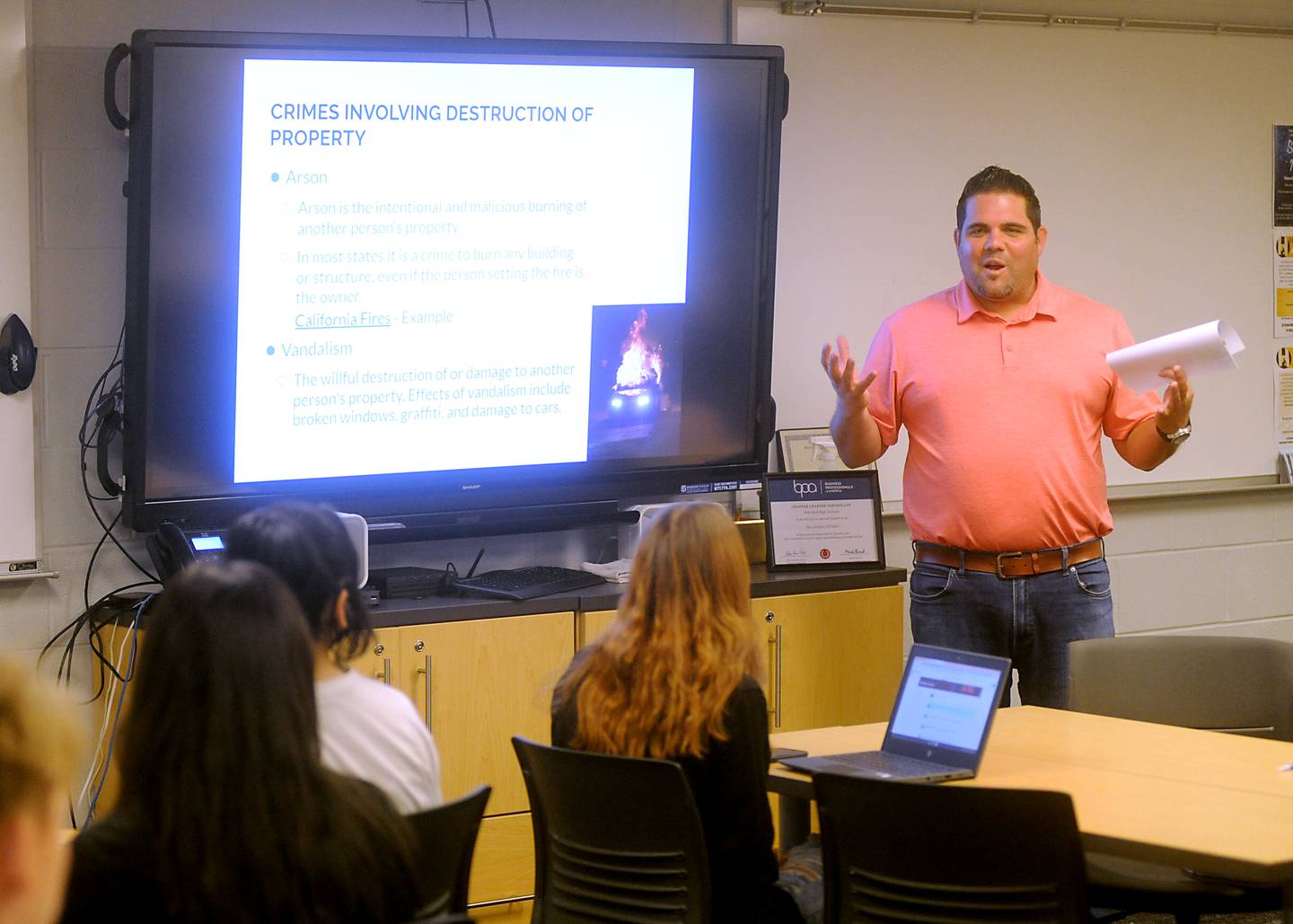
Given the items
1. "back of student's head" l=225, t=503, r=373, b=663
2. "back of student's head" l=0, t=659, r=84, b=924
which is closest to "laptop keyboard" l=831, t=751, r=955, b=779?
"back of student's head" l=225, t=503, r=373, b=663

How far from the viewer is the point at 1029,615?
3.78 m

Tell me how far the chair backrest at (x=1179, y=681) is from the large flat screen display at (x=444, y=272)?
4.55 feet

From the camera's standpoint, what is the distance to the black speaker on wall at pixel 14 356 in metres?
3.74

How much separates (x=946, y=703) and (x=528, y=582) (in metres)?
1.66

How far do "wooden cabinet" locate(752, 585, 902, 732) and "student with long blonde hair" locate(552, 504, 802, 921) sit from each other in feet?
5.64

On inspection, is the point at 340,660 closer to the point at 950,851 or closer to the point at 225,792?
the point at 225,792

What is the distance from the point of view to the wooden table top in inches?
89.1

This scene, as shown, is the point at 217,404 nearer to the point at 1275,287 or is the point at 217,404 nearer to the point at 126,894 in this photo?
the point at 126,894

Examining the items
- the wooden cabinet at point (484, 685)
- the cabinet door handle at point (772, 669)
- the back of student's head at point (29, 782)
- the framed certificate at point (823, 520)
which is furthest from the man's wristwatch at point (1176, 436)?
the back of student's head at point (29, 782)

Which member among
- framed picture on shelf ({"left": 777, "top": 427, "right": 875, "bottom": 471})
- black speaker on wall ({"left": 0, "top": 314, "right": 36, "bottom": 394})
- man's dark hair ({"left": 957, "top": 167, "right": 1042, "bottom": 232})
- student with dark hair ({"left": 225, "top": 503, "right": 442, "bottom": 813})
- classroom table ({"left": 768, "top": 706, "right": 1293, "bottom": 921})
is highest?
man's dark hair ({"left": 957, "top": 167, "right": 1042, "bottom": 232})

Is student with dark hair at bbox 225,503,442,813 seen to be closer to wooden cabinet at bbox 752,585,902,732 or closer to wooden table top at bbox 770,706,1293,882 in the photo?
wooden table top at bbox 770,706,1293,882

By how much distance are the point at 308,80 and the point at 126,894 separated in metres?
2.71

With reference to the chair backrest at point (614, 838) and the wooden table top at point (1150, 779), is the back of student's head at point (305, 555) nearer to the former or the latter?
the chair backrest at point (614, 838)

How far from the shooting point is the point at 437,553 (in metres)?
4.38
